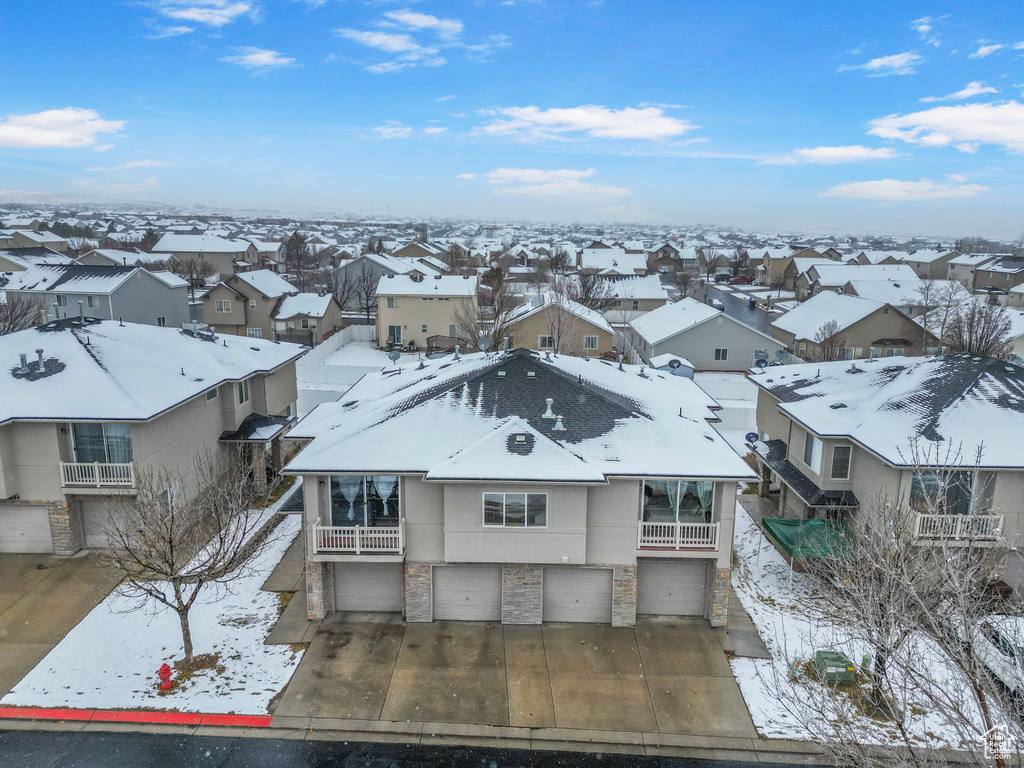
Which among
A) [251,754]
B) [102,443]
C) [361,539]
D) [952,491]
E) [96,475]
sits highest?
[102,443]

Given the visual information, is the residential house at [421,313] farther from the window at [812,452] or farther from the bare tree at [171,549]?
the bare tree at [171,549]

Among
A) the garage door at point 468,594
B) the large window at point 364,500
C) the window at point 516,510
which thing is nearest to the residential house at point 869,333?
the window at point 516,510

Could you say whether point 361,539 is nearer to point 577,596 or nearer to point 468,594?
point 468,594

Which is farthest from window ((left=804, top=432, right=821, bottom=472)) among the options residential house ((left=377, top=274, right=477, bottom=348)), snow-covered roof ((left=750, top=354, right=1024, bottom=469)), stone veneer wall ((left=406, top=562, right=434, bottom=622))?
residential house ((left=377, top=274, right=477, bottom=348))

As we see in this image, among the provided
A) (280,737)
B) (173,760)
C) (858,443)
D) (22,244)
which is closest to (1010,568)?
(858,443)

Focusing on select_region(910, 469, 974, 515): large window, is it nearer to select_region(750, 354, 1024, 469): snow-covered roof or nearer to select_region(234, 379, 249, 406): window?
select_region(750, 354, 1024, 469): snow-covered roof

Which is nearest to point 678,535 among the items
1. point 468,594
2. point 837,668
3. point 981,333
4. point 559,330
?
point 837,668
